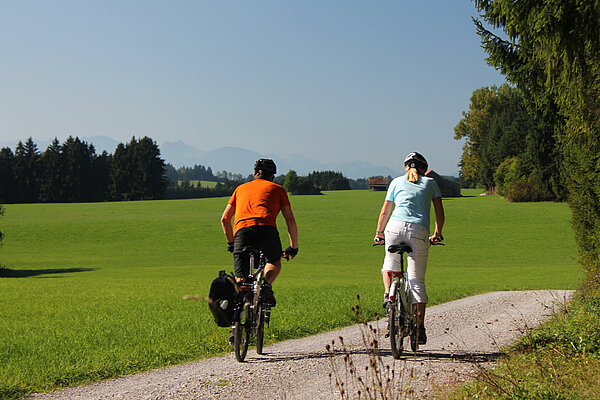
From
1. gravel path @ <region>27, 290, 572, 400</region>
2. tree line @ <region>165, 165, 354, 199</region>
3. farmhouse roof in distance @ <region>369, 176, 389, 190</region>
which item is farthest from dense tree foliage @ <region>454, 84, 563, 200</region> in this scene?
gravel path @ <region>27, 290, 572, 400</region>

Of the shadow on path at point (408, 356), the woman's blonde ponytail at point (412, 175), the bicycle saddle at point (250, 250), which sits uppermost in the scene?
the woman's blonde ponytail at point (412, 175)

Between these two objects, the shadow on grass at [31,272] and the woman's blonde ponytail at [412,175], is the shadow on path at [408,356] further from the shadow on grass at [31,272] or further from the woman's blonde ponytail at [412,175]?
the shadow on grass at [31,272]

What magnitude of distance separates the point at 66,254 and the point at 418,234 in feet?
138

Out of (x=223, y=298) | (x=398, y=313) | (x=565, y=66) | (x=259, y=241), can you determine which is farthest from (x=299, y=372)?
(x=565, y=66)

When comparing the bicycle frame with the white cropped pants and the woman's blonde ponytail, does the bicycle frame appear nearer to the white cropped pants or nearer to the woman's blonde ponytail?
the white cropped pants

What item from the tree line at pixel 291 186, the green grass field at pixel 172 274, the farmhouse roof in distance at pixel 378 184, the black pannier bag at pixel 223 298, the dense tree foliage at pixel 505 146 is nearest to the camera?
the black pannier bag at pixel 223 298

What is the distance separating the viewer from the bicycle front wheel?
22.6 feet

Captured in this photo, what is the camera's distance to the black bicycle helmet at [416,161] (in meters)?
7.33

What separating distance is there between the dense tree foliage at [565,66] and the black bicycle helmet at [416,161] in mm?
2349

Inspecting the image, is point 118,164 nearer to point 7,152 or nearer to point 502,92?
point 7,152

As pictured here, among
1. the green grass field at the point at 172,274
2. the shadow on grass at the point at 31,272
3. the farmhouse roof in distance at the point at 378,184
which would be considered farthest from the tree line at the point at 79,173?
the shadow on grass at the point at 31,272

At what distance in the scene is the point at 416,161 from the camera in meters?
7.34

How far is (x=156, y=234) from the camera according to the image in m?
52.1

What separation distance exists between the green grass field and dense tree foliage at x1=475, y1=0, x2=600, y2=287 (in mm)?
4981
